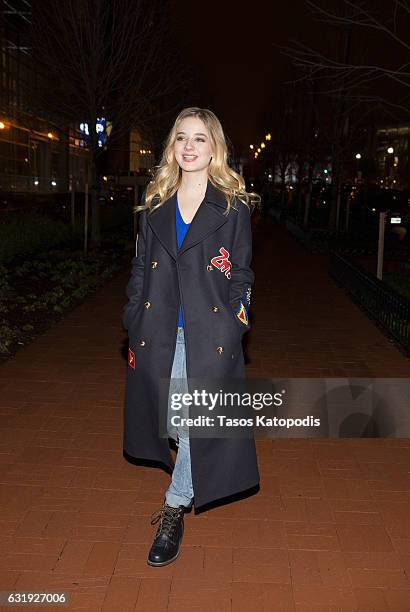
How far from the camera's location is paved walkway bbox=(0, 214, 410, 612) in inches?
128

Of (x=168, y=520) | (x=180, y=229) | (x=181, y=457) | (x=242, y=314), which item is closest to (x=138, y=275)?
(x=180, y=229)

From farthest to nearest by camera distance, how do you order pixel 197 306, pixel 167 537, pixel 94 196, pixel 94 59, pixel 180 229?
pixel 94 196 → pixel 94 59 → pixel 167 537 → pixel 180 229 → pixel 197 306

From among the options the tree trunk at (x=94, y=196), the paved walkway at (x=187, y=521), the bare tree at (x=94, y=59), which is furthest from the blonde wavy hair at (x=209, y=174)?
the tree trunk at (x=94, y=196)

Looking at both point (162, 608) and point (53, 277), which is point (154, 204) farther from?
point (53, 277)

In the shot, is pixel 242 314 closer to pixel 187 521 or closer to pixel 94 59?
pixel 187 521

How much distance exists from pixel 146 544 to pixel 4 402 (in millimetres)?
2763

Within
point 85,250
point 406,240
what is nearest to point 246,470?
point 85,250

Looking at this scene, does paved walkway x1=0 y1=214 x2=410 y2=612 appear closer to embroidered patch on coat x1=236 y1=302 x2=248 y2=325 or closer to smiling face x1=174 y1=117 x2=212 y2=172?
embroidered patch on coat x1=236 y1=302 x2=248 y2=325

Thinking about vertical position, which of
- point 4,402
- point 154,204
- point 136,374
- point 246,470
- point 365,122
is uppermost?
point 365,122

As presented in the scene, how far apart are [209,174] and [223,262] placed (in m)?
0.50

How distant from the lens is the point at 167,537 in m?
3.48

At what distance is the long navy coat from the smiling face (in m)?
0.13

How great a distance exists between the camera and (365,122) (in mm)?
27812

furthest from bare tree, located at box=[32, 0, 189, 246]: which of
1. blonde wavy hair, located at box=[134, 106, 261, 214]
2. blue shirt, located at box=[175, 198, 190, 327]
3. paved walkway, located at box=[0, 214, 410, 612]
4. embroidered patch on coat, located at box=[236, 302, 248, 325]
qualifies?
embroidered patch on coat, located at box=[236, 302, 248, 325]
